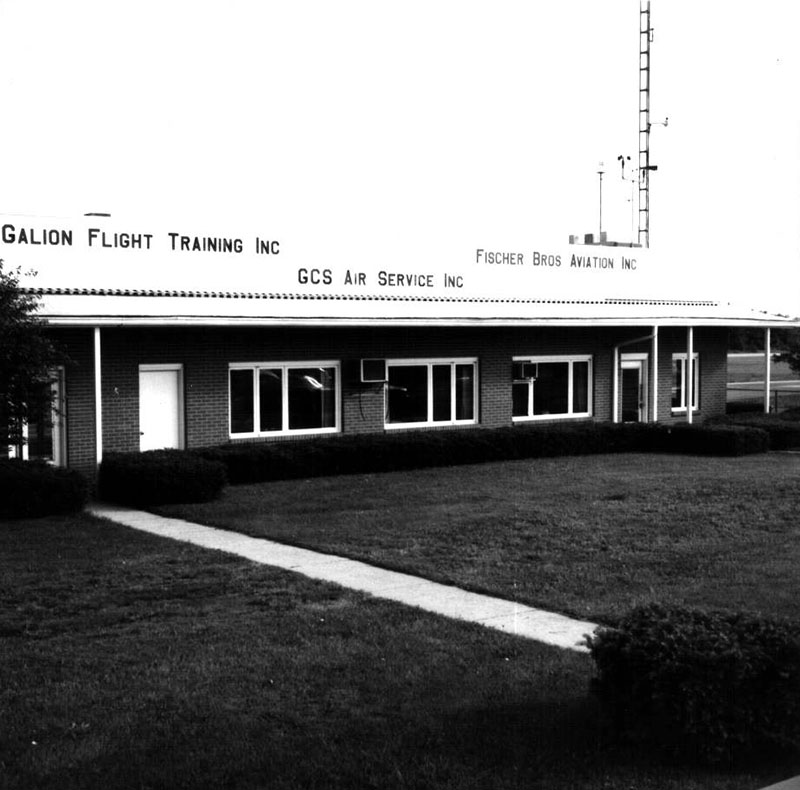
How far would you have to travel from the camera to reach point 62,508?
17000 mm

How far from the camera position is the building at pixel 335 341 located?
20328mm

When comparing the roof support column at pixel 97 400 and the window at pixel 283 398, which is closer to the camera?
the roof support column at pixel 97 400

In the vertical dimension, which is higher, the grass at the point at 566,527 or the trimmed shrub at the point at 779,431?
the trimmed shrub at the point at 779,431

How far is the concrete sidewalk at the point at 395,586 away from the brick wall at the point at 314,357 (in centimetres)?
387

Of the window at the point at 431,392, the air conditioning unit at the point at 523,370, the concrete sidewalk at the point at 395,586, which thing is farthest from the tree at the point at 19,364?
the air conditioning unit at the point at 523,370

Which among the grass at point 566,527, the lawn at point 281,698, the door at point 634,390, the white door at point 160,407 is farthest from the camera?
the door at point 634,390

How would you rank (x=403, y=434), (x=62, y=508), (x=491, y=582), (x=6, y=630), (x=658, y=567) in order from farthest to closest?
(x=403, y=434)
(x=62, y=508)
(x=658, y=567)
(x=491, y=582)
(x=6, y=630)

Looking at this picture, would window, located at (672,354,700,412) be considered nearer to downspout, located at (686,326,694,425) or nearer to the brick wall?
the brick wall

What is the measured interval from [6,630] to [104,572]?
2.55 m

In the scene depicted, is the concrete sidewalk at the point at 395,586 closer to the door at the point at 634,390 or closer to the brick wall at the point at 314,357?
the brick wall at the point at 314,357

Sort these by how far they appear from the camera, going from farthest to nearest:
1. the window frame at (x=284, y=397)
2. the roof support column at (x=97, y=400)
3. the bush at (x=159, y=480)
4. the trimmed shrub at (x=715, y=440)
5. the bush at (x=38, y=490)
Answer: the trimmed shrub at (x=715, y=440)
the window frame at (x=284, y=397)
the roof support column at (x=97, y=400)
the bush at (x=159, y=480)
the bush at (x=38, y=490)
